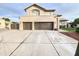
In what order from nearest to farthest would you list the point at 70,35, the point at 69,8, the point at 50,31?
the point at 69,8
the point at 70,35
the point at 50,31

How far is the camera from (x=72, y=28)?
23.4ft

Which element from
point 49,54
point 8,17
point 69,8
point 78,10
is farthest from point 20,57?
point 78,10

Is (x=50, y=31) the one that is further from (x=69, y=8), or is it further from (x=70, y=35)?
(x=69, y=8)

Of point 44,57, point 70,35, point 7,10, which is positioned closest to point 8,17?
point 7,10

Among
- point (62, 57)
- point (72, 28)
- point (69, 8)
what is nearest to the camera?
point (62, 57)

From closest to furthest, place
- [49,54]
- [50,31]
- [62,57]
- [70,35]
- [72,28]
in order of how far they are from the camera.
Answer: [62,57] → [49,54] → [72,28] → [70,35] → [50,31]

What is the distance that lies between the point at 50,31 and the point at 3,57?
21.3 ft

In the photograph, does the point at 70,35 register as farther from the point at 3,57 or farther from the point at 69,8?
the point at 3,57

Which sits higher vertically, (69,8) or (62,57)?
(69,8)

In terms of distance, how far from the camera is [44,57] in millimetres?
4023

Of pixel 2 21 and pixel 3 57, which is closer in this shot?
pixel 3 57

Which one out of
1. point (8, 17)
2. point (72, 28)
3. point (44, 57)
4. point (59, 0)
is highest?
point (59, 0)

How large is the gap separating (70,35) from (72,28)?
4.40 ft

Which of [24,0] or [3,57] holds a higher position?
[24,0]
